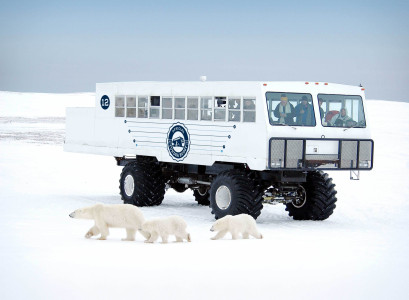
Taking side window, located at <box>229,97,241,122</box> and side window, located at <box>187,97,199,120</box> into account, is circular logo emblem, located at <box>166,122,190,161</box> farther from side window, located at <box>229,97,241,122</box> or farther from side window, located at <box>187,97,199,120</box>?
side window, located at <box>229,97,241,122</box>

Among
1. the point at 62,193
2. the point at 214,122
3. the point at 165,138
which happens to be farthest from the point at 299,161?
the point at 62,193

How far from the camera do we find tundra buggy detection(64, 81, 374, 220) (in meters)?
16.3

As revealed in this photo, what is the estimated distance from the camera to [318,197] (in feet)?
56.8

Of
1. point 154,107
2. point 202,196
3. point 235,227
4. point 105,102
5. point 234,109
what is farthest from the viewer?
point 105,102

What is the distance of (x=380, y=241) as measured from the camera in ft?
47.5

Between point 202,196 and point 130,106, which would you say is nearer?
point 130,106

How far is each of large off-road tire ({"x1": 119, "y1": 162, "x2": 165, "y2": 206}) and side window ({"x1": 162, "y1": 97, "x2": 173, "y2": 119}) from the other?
1382 mm

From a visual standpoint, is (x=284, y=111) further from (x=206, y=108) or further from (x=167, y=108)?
(x=167, y=108)

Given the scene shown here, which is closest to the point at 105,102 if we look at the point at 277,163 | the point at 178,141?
the point at 178,141

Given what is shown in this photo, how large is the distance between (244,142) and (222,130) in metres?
0.82

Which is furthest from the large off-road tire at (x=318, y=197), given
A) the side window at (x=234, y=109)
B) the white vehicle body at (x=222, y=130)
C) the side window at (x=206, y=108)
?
the side window at (x=206, y=108)

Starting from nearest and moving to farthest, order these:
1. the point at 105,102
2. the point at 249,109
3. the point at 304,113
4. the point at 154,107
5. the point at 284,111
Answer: the point at 284,111 → the point at 249,109 → the point at 304,113 → the point at 154,107 → the point at 105,102

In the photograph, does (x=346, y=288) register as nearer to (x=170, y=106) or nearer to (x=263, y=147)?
(x=263, y=147)

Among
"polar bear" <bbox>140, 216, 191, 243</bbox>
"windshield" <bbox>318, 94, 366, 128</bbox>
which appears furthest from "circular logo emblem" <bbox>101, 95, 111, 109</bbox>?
"polar bear" <bbox>140, 216, 191, 243</bbox>
